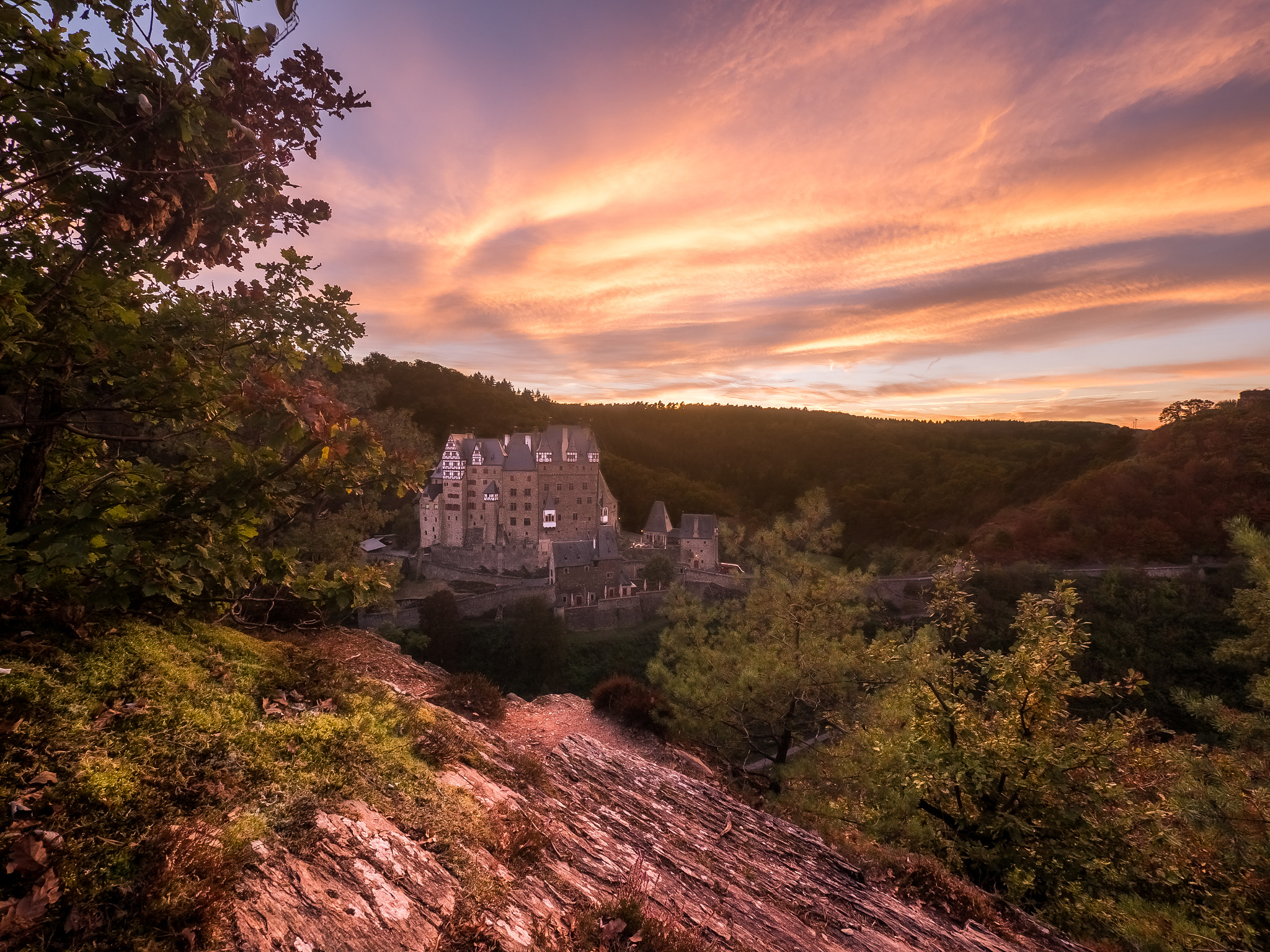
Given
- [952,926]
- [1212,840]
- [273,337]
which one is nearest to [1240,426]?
[1212,840]

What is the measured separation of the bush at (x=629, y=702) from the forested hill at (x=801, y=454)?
45101 millimetres

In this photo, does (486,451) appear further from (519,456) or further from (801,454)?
(801,454)

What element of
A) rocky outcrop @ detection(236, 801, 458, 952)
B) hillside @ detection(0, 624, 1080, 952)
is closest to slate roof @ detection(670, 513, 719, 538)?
hillside @ detection(0, 624, 1080, 952)

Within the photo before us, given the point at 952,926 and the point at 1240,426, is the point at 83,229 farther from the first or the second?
the point at 1240,426

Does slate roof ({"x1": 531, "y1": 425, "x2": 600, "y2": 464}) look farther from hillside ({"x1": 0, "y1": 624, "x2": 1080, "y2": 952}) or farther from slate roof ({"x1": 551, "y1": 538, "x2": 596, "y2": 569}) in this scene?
hillside ({"x1": 0, "y1": 624, "x2": 1080, "y2": 952})

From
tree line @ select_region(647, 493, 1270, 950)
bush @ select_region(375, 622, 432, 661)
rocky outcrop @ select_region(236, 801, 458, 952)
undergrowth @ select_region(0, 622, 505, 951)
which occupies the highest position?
undergrowth @ select_region(0, 622, 505, 951)

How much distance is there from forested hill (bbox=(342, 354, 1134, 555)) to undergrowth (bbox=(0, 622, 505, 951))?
51.2 metres

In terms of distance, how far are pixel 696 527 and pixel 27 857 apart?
53702mm

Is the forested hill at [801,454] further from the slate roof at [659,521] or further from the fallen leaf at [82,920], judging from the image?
the fallen leaf at [82,920]

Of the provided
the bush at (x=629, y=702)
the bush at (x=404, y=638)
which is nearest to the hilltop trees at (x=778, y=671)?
the bush at (x=629, y=702)

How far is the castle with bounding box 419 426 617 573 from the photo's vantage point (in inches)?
1956

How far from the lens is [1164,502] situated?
141 feet

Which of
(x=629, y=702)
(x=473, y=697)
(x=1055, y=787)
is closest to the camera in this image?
(x=1055, y=787)

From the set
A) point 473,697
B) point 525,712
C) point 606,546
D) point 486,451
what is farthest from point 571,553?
point 473,697
